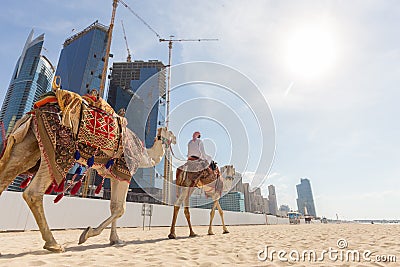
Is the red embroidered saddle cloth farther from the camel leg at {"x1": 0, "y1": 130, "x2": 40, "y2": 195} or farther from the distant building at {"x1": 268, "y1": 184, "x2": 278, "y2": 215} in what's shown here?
the distant building at {"x1": 268, "y1": 184, "x2": 278, "y2": 215}

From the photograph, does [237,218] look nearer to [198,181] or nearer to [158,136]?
[198,181]

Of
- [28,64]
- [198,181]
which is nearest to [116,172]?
[198,181]

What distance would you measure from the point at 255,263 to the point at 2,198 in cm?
962

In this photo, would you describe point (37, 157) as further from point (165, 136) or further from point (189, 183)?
point (189, 183)

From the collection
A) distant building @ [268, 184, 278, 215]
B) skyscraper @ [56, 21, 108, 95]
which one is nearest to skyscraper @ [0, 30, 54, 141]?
skyscraper @ [56, 21, 108, 95]

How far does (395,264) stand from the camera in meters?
2.83

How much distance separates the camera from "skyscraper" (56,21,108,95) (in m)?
73.3

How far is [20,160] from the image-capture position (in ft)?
11.4

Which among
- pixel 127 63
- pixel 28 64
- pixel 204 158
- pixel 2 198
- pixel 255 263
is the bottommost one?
pixel 255 263

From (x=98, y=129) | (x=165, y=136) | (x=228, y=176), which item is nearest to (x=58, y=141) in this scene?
(x=98, y=129)

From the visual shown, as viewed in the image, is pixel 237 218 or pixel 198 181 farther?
pixel 237 218

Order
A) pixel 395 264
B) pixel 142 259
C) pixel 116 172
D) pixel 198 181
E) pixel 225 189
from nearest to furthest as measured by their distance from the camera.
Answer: pixel 395 264 < pixel 142 259 < pixel 116 172 < pixel 198 181 < pixel 225 189

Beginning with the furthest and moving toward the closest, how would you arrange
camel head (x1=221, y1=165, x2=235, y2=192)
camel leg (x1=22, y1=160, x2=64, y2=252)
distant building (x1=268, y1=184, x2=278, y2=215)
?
1. distant building (x1=268, y1=184, x2=278, y2=215)
2. camel head (x1=221, y1=165, x2=235, y2=192)
3. camel leg (x1=22, y1=160, x2=64, y2=252)

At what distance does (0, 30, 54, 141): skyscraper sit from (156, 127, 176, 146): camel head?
71579mm
